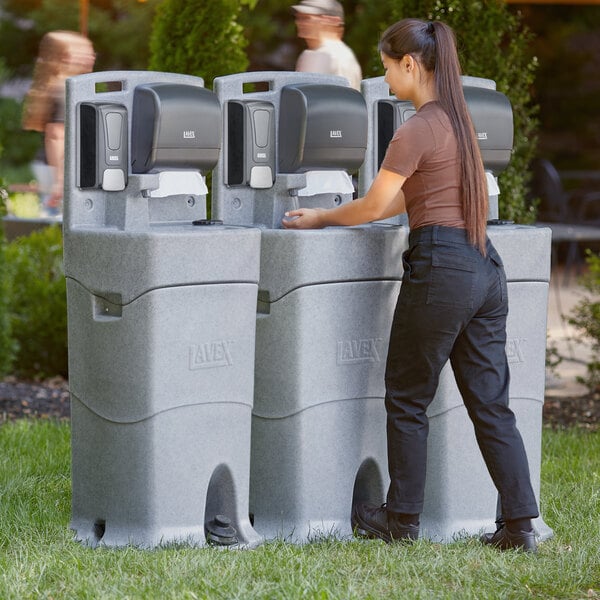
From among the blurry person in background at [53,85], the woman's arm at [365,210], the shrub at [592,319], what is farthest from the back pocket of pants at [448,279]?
the blurry person in background at [53,85]

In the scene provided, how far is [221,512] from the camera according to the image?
3746 mm

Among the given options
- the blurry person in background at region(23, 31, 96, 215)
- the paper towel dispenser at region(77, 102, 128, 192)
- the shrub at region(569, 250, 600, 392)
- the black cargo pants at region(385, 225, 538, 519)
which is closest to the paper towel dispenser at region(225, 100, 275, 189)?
the paper towel dispenser at region(77, 102, 128, 192)

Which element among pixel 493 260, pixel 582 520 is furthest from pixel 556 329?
pixel 493 260

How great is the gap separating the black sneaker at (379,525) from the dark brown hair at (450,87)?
2.91 feet

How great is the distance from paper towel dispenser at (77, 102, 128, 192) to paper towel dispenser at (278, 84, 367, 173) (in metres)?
0.51

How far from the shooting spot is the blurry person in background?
24.7 feet

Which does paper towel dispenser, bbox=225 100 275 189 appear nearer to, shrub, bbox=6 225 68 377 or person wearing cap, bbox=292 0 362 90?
shrub, bbox=6 225 68 377

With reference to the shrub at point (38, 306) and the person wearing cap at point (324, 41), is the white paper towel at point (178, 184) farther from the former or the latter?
the person wearing cap at point (324, 41)

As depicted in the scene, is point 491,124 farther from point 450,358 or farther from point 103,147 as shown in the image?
point 103,147

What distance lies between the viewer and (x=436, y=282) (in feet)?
11.5

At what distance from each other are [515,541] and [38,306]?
3.69 metres

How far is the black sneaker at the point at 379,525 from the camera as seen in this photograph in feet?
12.2

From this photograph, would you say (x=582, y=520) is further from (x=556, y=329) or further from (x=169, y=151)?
(x=556, y=329)

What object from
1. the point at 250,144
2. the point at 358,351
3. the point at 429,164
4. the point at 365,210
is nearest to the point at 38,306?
the point at 250,144
